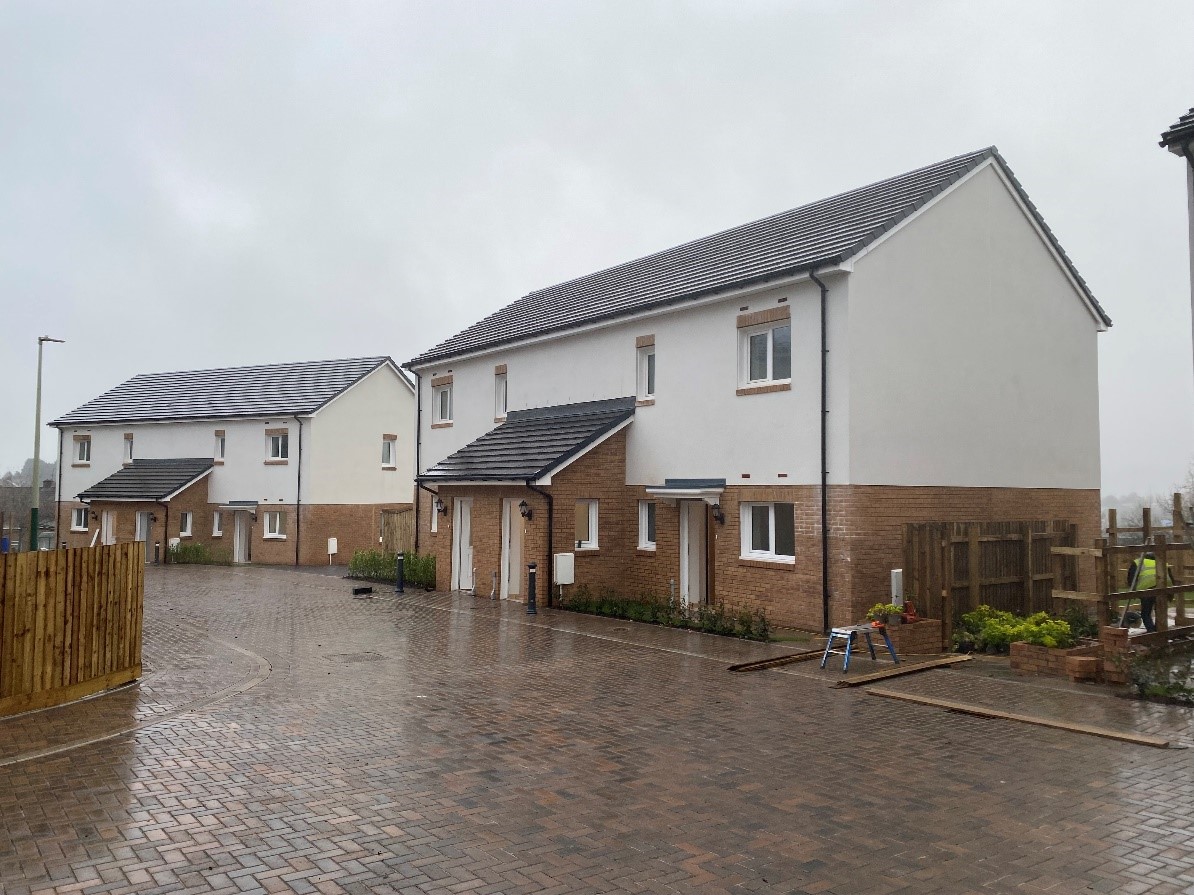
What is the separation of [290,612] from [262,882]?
14677 mm

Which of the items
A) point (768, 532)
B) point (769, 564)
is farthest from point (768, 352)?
point (769, 564)

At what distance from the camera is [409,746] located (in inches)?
333

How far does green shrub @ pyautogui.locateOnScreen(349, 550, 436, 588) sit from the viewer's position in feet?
79.9

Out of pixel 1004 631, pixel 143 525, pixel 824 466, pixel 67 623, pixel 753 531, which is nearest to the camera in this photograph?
pixel 67 623

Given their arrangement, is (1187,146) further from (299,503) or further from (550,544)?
(299,503)

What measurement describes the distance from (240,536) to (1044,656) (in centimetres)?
3217

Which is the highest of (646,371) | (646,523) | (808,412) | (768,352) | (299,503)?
(646,371)

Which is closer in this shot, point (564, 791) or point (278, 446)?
point (564, 791)

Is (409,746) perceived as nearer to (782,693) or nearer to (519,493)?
(782,693)

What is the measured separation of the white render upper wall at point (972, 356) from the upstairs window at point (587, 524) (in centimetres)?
674

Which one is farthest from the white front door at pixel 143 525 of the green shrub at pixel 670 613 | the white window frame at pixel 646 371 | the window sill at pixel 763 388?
the window sill at pixel 763 388

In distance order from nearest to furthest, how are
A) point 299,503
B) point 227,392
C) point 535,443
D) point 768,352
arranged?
point 768,352 → point 535,443 → point 299,503 → point 227,392

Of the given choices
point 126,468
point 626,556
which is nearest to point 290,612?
point 626,556

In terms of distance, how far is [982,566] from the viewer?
49.2 feet
